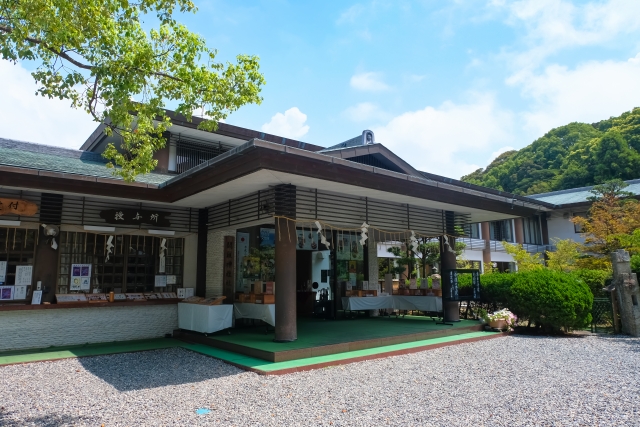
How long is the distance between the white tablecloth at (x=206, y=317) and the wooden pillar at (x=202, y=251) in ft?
3.21

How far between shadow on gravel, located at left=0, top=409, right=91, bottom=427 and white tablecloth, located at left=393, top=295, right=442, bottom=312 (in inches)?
378

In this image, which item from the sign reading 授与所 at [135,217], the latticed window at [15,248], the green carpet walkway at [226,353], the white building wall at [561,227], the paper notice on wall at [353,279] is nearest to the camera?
the green carpet walkway at [226,353]

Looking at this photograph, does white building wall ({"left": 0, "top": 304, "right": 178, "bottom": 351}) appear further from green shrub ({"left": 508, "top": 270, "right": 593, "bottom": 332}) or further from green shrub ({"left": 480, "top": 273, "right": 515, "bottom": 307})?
green shrub ({"left": 508, "top": 270, "right": 593, "bottom": 332})

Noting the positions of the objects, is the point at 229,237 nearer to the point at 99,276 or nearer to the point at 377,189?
the point at 99,276

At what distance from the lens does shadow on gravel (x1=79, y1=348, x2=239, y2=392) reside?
640cm

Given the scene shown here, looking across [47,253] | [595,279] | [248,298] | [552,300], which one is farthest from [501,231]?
[47,253]

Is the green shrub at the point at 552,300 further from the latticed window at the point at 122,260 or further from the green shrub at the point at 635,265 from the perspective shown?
the latticed window at the point at 122,260

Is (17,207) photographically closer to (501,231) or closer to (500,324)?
(500,324)

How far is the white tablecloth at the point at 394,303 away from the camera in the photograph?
12414mm

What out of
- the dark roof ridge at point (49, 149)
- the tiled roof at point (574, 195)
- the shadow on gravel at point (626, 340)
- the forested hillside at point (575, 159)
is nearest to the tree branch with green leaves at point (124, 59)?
the dark roof ridge at point (49, 149)

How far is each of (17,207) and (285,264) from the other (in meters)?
5.48

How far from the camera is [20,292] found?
881cm

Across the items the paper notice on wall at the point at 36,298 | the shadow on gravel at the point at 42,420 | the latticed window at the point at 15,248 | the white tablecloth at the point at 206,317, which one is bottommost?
the shadow on gravel at the point at 42,420

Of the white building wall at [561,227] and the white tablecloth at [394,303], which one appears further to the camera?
the white building wall at [561,227]
